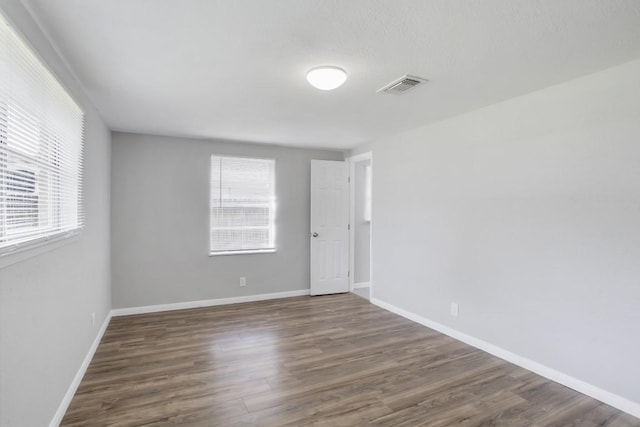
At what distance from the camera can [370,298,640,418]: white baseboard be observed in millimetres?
2276

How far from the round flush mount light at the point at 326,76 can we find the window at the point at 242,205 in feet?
8.91

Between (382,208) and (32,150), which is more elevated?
(32,150)

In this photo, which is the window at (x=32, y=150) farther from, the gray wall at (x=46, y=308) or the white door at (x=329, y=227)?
the white door at (x=329, y=227)

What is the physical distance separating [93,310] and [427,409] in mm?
2998

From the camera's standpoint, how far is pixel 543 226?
274cm

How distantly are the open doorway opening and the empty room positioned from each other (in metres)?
0.96

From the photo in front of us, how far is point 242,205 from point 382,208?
2001 millimetres

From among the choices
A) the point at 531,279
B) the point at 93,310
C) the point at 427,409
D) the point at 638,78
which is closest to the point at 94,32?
the point at 93,310

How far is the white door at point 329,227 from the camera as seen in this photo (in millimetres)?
5250

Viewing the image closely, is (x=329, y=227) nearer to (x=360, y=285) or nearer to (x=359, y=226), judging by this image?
(x=359, y=226)

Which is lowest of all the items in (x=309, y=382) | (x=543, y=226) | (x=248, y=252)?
(x=309, y=382)

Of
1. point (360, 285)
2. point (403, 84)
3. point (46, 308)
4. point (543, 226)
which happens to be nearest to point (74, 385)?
point (46, 308)

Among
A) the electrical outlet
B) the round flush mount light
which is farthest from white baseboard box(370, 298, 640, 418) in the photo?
the round flush mount light

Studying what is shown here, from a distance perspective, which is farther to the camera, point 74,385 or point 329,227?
point 329,227
